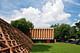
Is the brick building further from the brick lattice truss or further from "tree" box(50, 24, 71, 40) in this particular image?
the brick lattice truss

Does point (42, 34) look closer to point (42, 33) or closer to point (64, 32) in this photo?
point (42, 33)

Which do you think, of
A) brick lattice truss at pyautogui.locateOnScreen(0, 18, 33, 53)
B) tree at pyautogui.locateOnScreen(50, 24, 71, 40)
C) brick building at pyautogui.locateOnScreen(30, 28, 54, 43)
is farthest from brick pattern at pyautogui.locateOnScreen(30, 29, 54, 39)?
brick lattice truss at pyautogui.locateOnScreen(0, 18, 33, 53)

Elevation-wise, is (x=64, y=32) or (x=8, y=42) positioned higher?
(x=64, y=32)

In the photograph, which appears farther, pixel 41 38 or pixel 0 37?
pixel 41 38

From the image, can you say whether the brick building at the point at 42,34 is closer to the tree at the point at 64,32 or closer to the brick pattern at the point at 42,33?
the brick pattern at the point at 42,33

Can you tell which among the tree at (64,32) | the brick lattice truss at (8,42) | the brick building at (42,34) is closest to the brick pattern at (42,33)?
the brick building at (42,34)

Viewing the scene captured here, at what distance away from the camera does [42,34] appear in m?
54.3

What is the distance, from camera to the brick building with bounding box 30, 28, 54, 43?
5377 cm

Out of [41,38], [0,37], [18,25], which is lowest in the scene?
[41,38]

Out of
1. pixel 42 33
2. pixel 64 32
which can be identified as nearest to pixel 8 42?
pixel 42 33

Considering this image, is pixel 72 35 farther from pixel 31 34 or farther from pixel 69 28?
pixel 31 34

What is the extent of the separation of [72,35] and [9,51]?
229 ft

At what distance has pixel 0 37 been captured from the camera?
789 cm

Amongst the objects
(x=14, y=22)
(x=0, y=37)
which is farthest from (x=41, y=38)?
(x=0, y=37)
